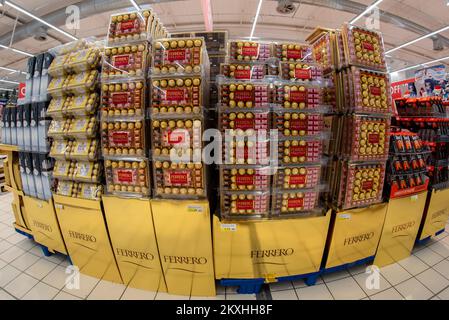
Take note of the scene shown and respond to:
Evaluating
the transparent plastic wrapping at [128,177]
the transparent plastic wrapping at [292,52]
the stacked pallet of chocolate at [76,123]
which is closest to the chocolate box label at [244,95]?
the transparent plastic wrapping at [292,52]

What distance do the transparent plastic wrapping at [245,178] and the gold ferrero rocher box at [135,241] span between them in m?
0.80

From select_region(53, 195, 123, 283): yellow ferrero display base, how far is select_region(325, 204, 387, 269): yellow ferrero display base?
8.08ft

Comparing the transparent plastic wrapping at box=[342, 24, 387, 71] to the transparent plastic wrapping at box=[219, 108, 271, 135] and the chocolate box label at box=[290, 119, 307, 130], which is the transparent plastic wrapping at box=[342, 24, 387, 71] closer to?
the chocolate box label at box=[290, 119, 307, 130]

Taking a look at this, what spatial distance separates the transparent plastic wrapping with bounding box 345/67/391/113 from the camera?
6.88 feet

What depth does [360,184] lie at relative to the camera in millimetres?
2180

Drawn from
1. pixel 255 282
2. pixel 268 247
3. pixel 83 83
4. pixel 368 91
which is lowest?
pixel 255 282

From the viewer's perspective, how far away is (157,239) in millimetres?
1984

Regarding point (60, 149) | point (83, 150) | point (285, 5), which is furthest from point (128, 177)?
point (285, 5)

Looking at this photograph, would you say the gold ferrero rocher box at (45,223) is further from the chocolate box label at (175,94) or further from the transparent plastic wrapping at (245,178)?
Result: the transparent plastic wrapping at (245,178)

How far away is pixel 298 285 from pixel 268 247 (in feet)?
2.26

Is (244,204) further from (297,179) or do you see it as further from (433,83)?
(433,83)

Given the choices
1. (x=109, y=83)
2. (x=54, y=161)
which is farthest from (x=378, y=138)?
(x=54, y=161)

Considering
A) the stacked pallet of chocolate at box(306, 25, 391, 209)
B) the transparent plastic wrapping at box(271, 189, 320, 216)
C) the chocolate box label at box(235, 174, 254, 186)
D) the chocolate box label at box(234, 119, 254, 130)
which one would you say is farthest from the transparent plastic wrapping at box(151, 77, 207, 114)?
the stacked pallet of chocolate at box(306, 25, 391, 209)

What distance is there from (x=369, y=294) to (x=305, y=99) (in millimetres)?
2158
